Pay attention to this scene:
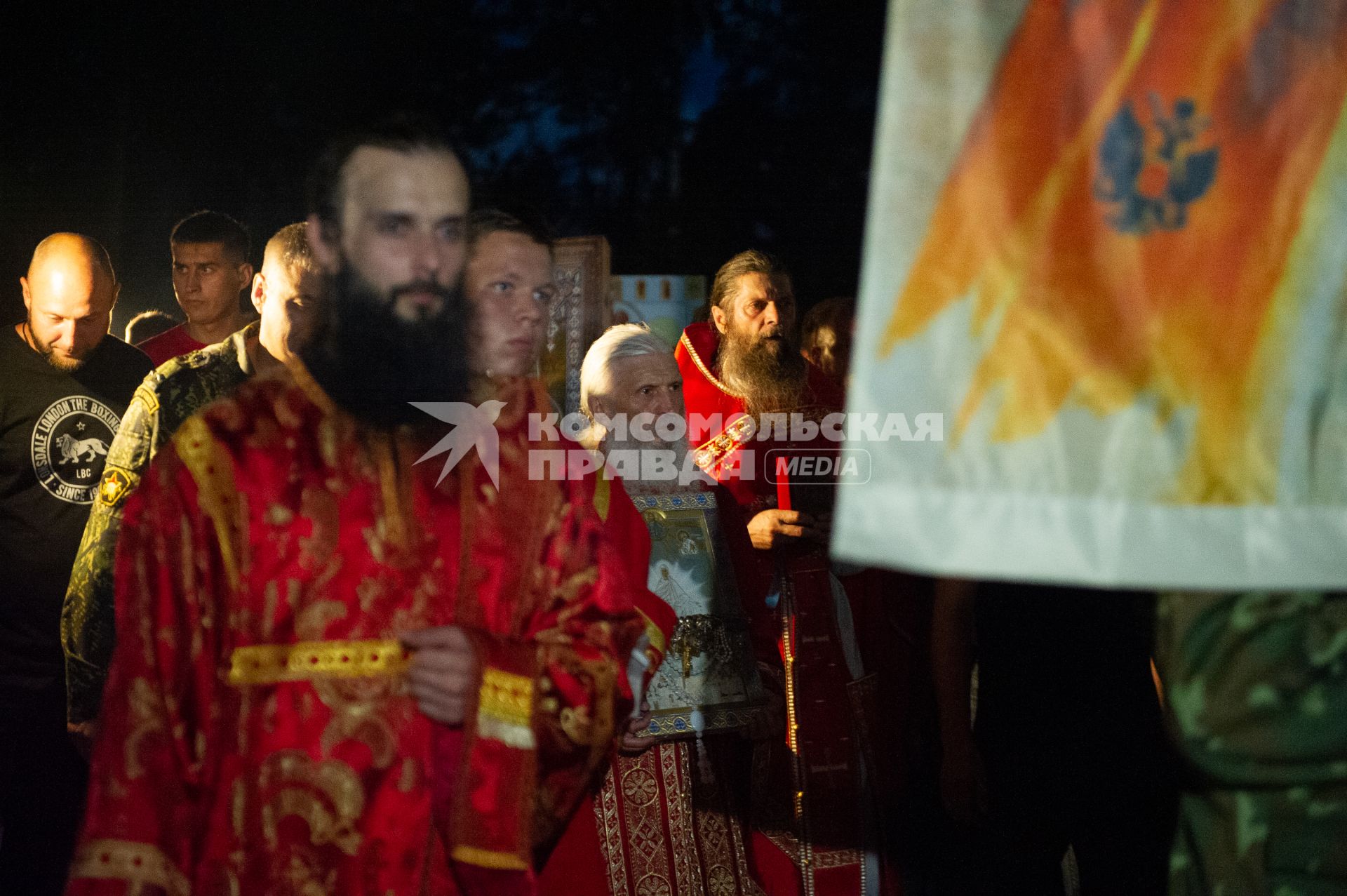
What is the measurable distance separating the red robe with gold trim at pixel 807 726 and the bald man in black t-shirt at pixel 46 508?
73.8 inches

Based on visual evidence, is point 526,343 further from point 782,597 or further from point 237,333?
point 782,597

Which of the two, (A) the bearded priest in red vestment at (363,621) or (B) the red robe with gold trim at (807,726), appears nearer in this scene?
(A) the bearded priest in red vestment at (363,621)

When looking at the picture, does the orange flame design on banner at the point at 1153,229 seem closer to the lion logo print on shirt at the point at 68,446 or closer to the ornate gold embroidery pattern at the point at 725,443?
the lion logo print on shirt at the point at 68,446

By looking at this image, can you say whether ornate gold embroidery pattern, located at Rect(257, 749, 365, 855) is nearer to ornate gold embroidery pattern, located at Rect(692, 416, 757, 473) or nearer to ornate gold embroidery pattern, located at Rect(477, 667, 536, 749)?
ornate gold embroidery pattern, located at Rect(477, 667, 536, 749)

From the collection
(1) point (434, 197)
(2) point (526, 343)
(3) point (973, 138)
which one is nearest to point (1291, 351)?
(3) point (973, 138)

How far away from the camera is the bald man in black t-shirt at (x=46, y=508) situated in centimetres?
300

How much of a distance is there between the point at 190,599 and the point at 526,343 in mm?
1046

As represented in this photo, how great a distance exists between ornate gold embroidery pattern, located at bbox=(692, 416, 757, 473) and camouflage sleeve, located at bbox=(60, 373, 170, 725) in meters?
1.88

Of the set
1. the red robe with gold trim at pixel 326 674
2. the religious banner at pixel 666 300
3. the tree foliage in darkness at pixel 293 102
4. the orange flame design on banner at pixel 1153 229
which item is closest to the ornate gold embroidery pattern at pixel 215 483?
the red robe with gold trim at pixel 326 674

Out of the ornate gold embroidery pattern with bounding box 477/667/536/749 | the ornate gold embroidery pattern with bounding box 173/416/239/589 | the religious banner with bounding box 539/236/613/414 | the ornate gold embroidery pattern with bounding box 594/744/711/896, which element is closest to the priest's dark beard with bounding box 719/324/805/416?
the religious banner with bounding box 539/236/613/414

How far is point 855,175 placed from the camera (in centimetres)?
507

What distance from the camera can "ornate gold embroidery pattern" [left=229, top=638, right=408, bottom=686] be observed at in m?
1.86

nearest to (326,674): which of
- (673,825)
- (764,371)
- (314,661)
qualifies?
(314,661)

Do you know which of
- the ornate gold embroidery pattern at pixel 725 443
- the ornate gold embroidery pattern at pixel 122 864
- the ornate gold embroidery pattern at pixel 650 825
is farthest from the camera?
the ornate gold embroidery pattern at pixel 725 443
